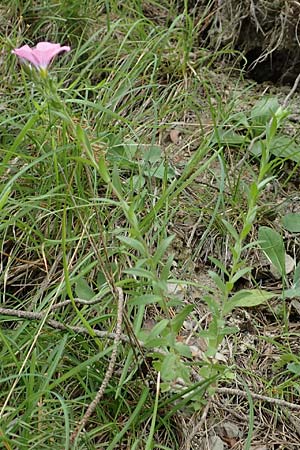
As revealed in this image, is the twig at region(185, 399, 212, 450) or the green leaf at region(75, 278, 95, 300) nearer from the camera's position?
the twig at region(185, 399, 212, 450)

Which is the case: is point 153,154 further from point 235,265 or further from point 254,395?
point 254,395

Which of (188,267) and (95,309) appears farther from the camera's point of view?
(188,267)

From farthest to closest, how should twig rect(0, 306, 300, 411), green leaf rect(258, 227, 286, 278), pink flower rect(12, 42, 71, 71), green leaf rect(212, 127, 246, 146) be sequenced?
green leaf rect(212, 127, 246, 146) < green leaf rect(258, 227, 286, 278) < twig rect(0, 306, 300, 411) < pink flower rect(12, 42, 71, 71)

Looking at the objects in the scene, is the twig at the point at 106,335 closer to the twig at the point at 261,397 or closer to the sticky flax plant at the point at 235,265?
the twig at the point at 261,397

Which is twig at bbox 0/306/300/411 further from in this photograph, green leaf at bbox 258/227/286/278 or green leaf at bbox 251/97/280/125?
green leaf at bbox 251/97/280/125

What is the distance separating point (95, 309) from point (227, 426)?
0.43 meters

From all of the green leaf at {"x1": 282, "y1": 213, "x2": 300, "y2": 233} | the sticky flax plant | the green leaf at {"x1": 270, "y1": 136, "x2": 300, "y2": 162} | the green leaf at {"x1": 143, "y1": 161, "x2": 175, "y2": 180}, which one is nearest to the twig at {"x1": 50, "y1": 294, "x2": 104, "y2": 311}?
the sticky flax plant

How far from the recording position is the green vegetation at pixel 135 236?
1505 mm

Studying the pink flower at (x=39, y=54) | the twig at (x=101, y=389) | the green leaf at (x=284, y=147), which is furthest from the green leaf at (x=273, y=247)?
the pink flower at (x=39, y=54)

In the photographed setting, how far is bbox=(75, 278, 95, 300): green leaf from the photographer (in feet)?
5.74

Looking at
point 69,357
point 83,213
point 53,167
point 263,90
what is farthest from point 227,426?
point 263,90

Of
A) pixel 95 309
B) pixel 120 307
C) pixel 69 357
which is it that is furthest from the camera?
pixel 95 309

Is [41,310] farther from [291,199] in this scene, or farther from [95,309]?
[291,199]

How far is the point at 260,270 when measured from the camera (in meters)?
1.98
